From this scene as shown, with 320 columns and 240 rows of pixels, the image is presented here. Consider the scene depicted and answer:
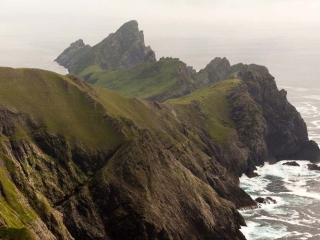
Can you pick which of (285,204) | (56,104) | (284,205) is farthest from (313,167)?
(56,104)

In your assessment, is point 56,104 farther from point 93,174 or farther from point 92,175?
point 92,175

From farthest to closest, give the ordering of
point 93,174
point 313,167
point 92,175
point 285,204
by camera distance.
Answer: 1. point 313,167
2. point 285,204
3. point 93,174
4. point 92,175

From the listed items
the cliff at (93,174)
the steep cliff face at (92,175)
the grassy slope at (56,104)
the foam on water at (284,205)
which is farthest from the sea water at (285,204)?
the grassy slope at (56,104)

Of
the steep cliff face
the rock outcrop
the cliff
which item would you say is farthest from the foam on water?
the steep cliff face

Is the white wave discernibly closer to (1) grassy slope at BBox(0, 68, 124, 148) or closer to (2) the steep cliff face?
(2) the steep cliff face

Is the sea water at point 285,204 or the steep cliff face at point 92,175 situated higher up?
the steep cliff face at point 92,175

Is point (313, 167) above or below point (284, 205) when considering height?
above

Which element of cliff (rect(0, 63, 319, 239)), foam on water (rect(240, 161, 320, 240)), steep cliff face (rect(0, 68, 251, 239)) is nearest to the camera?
cliff (rect(0, 63, 319, 239))

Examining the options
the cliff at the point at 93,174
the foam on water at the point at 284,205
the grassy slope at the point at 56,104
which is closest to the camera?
the cliff at the point at 93,174

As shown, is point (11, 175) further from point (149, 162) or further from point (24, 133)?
point (149, 162)

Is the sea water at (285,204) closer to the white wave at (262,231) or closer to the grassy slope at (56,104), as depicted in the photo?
the white wave at (262,231)

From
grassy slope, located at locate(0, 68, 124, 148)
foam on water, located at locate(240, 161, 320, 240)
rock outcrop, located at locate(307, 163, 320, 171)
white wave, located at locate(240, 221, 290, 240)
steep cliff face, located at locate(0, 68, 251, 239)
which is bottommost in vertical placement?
white wave, located at locate(240, 221, 290, 240)

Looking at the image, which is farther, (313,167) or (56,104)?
(313,167)
